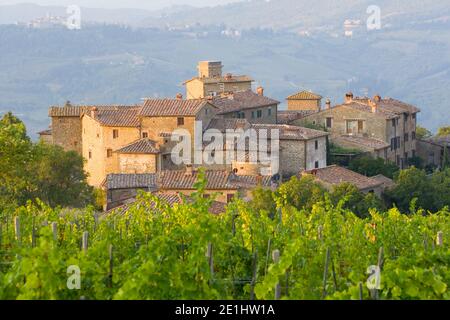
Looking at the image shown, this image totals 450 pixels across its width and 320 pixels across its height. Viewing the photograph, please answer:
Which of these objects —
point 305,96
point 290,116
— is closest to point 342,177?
point 290,116

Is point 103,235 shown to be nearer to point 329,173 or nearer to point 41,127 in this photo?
point 329,173

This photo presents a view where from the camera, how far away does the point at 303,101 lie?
71.3 m

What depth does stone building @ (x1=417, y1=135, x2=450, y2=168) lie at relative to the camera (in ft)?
214

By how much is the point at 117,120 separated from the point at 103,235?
38.8 meters

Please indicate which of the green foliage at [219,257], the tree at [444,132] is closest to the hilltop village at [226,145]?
the tree at [444,132]

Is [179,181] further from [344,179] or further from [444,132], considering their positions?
[444,132]

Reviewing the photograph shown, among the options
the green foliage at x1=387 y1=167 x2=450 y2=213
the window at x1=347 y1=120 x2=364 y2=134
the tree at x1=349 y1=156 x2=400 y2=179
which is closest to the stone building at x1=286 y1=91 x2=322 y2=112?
the window at x1=347 y1=120 x2=364 y2=134

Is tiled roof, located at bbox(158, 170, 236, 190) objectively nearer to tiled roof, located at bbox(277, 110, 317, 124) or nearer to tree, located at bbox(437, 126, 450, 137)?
tiled roof, located at bbox(277, 110, 317, 124)

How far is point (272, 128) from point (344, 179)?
248 inches

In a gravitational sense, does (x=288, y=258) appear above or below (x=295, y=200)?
above

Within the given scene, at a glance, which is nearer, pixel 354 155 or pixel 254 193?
pixel 254 193

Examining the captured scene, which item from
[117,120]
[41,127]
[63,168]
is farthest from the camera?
[41,127]
